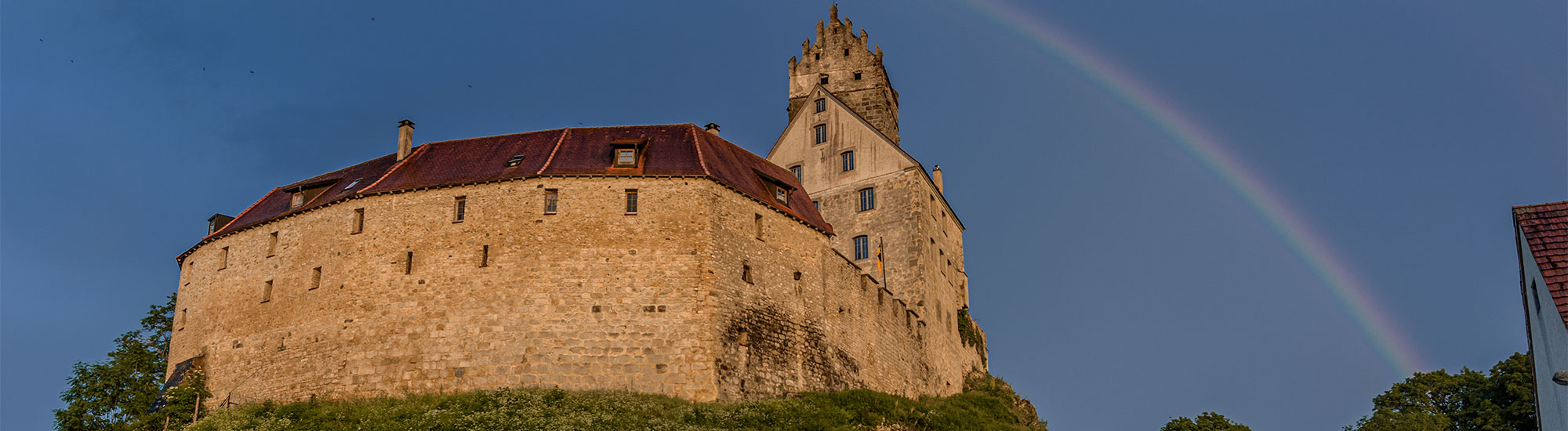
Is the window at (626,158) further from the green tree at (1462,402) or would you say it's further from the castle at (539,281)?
the green tree at (1462,402)

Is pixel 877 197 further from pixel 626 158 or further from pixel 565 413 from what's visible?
pixel 565 413

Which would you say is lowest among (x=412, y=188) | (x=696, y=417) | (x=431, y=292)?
(x=696, y=417)

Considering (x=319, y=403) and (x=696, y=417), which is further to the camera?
(x=319, y=403)

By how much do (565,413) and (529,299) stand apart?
18.4ft

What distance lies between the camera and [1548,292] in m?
24.6

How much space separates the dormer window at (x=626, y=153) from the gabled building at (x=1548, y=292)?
27.7m

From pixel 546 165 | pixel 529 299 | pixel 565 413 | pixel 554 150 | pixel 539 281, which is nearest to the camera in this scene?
pixel 565 413

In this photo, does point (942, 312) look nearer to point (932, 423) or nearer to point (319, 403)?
point (932, 423)

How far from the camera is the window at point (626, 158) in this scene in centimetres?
4469

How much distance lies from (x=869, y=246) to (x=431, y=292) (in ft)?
71.6

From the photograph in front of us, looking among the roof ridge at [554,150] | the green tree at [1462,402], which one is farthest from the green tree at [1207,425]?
the roof ridge at [554,150]

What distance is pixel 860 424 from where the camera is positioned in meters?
42.0

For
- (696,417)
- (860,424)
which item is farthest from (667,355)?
(860,424)

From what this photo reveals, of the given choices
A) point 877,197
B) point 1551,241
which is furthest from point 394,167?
point 1551,241
